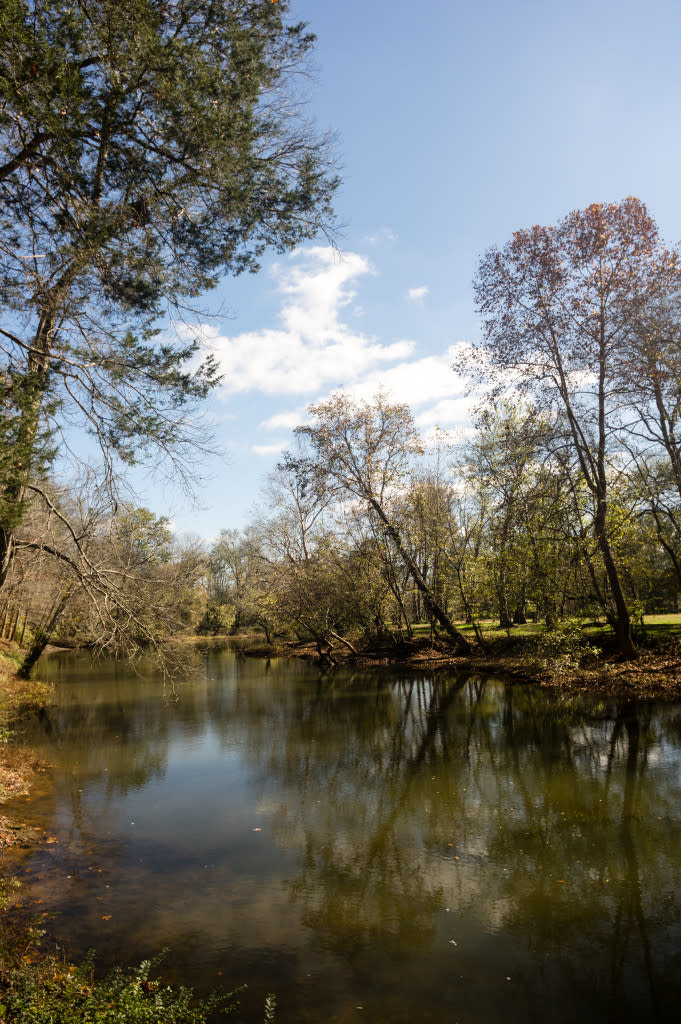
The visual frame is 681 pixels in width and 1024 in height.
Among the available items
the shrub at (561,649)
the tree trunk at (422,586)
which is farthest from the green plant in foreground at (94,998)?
the tree trunk at (422,586)

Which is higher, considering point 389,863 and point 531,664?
point 531,664

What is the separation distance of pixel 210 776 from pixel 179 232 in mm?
9590

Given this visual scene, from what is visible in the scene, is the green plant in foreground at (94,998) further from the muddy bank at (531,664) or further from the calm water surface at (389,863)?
the muddy bank at (531,664)

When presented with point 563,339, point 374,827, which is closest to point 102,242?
point 374,827

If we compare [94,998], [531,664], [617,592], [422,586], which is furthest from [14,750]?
[422,586]

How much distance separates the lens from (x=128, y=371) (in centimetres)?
812

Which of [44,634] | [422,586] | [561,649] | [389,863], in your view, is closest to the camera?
[389,863]

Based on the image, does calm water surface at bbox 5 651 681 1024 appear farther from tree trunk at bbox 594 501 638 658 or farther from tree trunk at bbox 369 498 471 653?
tree trunk at bbox 369 498 471 653

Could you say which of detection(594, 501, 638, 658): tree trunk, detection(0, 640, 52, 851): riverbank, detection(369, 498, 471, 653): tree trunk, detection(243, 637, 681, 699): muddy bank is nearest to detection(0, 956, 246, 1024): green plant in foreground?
detection(0, 640, 52, 851): riverbank

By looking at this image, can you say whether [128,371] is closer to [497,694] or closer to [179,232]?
[179,232]

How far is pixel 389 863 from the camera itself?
283 inches

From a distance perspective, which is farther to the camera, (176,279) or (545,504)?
(545,504)

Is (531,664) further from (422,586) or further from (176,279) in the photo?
(176,279)

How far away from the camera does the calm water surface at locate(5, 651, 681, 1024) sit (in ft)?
16.0
